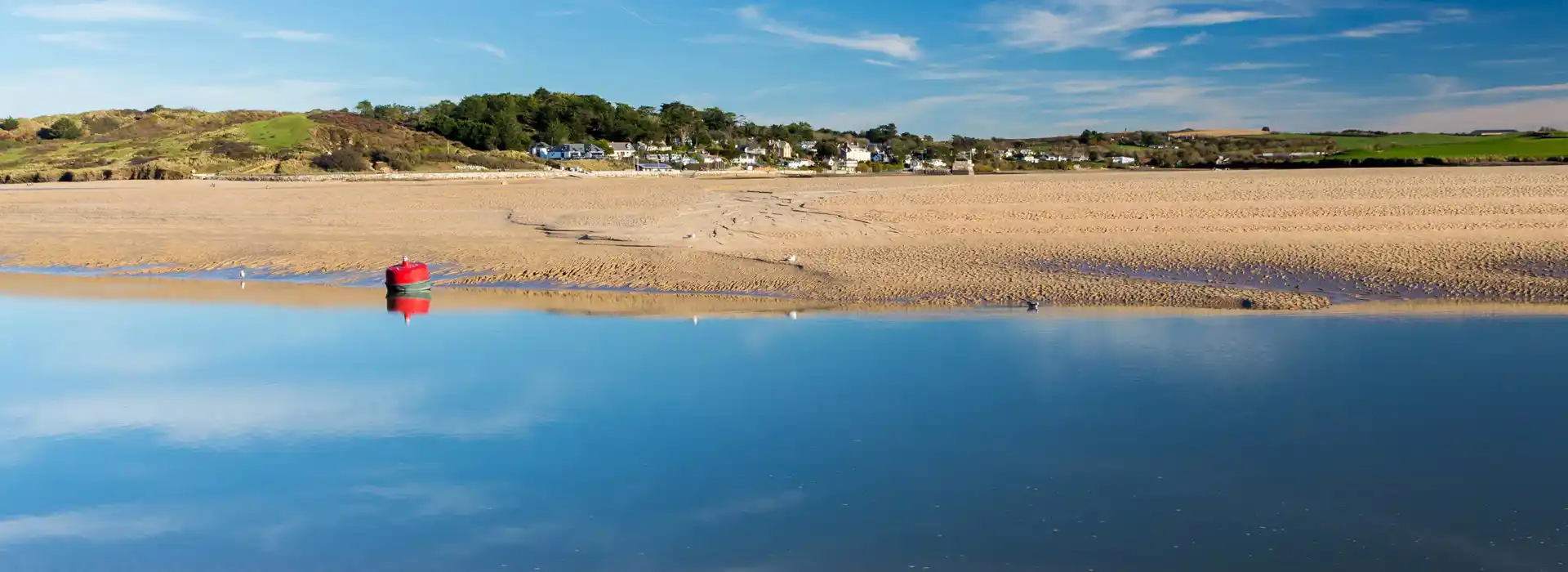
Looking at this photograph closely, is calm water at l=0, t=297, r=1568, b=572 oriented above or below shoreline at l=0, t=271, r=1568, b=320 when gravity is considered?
below

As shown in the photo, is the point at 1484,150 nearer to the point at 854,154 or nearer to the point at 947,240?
the point at 947,240

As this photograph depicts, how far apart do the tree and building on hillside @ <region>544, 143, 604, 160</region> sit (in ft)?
133

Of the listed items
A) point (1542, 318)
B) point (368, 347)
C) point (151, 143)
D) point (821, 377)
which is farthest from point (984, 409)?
point (151, 143)

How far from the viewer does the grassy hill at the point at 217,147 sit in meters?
76.4

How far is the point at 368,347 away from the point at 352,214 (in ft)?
64.8

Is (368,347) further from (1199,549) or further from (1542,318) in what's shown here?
(1542,318)

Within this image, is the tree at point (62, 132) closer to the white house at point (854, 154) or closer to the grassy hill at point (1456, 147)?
the white house at point (854, 154)

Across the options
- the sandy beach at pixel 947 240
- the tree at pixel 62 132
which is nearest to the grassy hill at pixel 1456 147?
the sandy beach at pixel 947 240

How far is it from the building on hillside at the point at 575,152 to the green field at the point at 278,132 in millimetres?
22075

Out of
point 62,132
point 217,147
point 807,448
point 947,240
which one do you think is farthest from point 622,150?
point 807,448

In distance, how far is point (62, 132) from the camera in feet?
321

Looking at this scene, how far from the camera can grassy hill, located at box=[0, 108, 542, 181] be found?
76375 mm

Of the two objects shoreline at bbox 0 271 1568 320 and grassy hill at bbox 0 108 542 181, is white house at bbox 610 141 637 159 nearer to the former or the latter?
grassy hill at bbox 0 108 542 181

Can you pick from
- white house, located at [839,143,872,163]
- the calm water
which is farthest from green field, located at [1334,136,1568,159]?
the calm water
